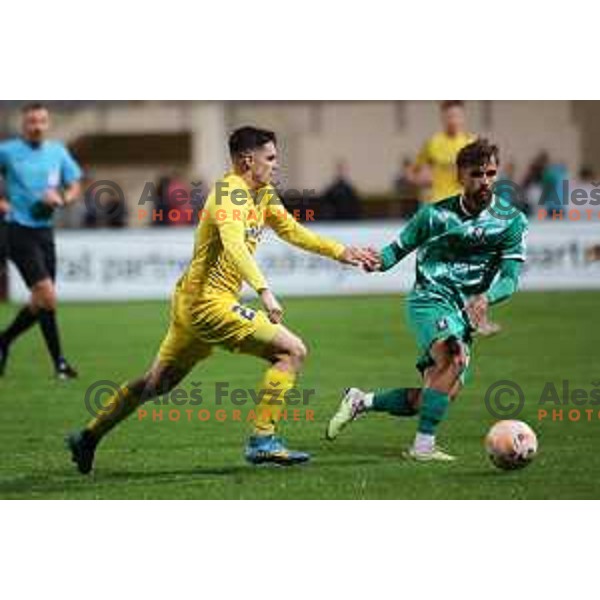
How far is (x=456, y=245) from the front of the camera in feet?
29.4

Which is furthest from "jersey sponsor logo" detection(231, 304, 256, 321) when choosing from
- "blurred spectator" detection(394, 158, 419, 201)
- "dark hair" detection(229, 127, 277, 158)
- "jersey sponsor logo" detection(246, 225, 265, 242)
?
"blurred spectator" detection(394, 158, 419, 201)

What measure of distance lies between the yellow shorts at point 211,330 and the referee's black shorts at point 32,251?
421 centimetres

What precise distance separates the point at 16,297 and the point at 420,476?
11.8 m

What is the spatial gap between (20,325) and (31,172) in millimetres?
1153

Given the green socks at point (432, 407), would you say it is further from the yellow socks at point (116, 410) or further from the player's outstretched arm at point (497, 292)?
the yellow socks at point (116, 410)

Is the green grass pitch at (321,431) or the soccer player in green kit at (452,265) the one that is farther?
the soccer player in green kit at (452,265)

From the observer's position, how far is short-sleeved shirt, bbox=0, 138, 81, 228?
41.9ft

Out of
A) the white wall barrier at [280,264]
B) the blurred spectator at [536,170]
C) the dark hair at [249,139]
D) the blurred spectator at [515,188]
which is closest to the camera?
the dark hair at [249,139]

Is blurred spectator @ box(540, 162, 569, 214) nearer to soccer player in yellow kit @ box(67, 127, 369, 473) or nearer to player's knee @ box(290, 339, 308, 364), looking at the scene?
soccer player in yellow kit @ box(67, 127, 369, 473)

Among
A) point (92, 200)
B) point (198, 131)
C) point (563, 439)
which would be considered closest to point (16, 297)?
point (92, 200)

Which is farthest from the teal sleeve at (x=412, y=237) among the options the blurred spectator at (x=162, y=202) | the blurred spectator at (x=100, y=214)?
the blurred spectator at (x=100, y=214)

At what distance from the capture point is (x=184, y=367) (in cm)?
863

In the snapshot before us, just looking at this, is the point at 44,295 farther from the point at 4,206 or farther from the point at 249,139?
the point at 249,139

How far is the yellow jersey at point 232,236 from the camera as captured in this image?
27.5 feet
